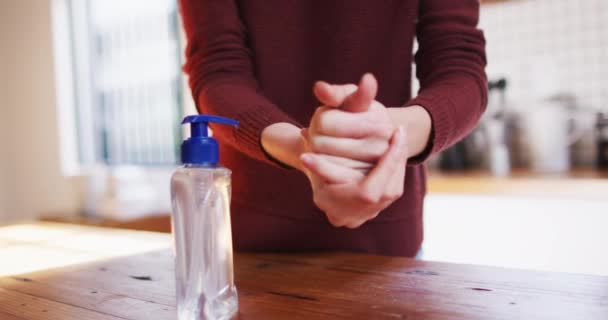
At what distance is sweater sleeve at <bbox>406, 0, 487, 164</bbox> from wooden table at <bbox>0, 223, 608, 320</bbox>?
150 mm

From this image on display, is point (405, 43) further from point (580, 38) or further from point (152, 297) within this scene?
point (580, 38)

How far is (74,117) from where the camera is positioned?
3.15m

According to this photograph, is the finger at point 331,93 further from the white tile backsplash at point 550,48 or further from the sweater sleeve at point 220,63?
the white tile backsplash at point 550,48

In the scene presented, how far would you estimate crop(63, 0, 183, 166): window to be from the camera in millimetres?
2670

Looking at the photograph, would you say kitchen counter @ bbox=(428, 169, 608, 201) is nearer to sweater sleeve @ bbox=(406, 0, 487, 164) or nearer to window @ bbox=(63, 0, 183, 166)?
sweater sleeve @ bbox=(406, 0, 487, 164)

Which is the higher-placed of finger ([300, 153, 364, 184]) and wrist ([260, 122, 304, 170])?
wrist ([260, 122, 304, 170])

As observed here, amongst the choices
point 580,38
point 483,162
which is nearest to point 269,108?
point 483,162

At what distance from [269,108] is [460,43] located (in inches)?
11.5

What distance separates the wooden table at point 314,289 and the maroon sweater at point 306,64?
83mm

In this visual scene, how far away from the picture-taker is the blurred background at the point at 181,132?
1.48 meters

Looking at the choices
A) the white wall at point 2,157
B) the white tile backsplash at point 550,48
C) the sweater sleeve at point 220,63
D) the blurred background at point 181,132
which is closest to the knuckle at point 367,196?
the sweater sleeve at point 220,63

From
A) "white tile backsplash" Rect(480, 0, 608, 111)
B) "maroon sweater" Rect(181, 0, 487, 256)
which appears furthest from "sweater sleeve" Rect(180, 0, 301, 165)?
"white tile backsplash" Rect(480, 0, 608, 111)

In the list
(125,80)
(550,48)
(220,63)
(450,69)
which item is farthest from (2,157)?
(450,69)

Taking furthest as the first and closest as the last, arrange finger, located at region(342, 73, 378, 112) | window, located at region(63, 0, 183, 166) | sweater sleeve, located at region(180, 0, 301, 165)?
window, located at region(63, 0, 183, 166) → sweater sleeve, located at region(180, 0, 301, 165) → finger, located at region(342, 73, 378, 112)
